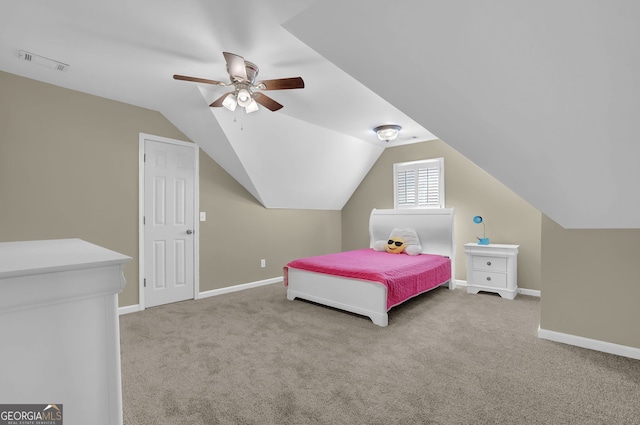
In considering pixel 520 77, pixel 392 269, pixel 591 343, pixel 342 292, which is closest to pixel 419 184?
pixel 392 269

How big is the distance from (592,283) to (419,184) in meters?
3.01

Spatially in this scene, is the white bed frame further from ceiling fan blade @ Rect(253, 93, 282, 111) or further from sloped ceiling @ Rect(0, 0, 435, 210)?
ceiling fan blade @ Rect(253, 93, 282, 111)

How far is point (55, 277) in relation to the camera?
0.73 metres

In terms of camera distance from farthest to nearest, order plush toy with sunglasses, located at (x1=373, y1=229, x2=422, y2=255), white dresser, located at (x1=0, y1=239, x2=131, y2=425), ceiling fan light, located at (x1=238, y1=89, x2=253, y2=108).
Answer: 1. plush toy with sunglasses, located at (x1=373, y1=229, x2=422, y2=255)
2. ceiling fan light, located at (x1=238, y1=89, x2=253, y2=108)
3. white dresser, located at (x1=0, y1=239, x2=131, y2=425)

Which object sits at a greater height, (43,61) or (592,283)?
(43,61)

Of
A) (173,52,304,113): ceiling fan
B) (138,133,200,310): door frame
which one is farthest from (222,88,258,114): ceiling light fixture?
(138,133,200,310): door frame

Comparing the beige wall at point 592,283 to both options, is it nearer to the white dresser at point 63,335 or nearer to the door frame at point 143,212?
the white dresser at point 63,335

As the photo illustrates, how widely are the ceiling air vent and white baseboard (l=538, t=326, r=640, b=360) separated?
4.84 metres

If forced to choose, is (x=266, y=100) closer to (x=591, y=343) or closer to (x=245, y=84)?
(x=245, y=84)

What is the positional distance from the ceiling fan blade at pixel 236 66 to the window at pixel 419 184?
363 centimetres

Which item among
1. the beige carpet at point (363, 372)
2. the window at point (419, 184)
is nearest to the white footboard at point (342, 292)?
the beige carpet at point (363, 372)

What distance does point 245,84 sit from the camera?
2646mm

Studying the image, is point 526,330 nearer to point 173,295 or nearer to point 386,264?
point 386,264

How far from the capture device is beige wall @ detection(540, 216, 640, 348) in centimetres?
242
